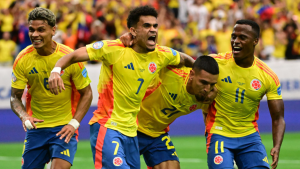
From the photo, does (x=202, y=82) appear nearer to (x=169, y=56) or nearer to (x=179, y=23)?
(x=169, y=56)

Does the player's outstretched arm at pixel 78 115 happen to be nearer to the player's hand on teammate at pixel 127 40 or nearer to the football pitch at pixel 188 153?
the player's hand on teammate at pixel 127 40

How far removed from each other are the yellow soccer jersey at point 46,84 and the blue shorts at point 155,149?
3.76 feet

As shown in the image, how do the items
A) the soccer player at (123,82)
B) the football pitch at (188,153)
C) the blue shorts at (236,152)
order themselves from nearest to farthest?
the soccer player at (123,82), the blue shorts at (236,152), the football pitch at (188,153)

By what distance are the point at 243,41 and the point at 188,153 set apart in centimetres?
613

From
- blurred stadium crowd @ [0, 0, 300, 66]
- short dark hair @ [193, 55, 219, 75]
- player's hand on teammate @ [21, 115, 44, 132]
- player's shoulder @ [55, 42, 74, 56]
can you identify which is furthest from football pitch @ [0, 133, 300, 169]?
short dark hair @ [193, 55, 219, 75]

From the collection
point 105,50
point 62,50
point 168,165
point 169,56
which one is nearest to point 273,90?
point 169,56

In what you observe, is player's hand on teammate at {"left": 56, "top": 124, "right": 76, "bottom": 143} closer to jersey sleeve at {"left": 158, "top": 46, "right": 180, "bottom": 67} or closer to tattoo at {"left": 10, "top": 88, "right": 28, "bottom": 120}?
tattoo at {"left": 10, "top": 88, "right": 28, "bottom": 120}

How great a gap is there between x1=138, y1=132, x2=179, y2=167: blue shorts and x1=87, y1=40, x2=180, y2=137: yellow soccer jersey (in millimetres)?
821

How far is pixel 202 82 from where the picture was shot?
6.40 metres

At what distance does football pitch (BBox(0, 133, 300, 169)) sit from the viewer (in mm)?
10547

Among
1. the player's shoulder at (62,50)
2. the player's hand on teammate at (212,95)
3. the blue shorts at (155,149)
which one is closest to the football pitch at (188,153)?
the blue shorts at (155,149)

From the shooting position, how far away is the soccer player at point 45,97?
21.3 feet

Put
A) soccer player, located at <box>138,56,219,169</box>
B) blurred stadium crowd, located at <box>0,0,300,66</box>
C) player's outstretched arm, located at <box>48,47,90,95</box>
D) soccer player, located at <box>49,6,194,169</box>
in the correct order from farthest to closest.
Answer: blurred stadium crowd, located at <box>0,0,300,66</box> < soccer player, located at <box>138,56,219,169</box> < soccer player, located at <box>49,6,194,169</box> < player's outstretched arm, located at <box>48,47,90,95</box>

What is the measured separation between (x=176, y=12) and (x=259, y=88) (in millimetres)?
13664
